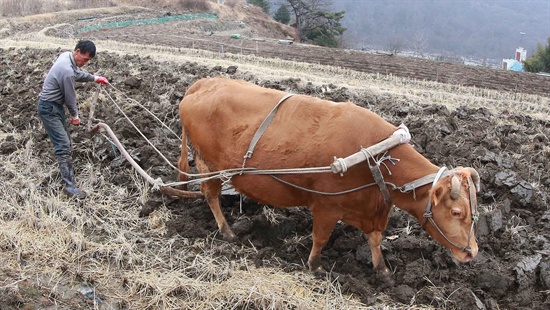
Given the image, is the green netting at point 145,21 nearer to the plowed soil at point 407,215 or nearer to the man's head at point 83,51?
the plowed soil at point 407,215

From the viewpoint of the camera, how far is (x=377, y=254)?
5320 mm

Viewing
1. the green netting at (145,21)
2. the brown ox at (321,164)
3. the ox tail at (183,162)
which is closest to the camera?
the brown ox at (321,164)

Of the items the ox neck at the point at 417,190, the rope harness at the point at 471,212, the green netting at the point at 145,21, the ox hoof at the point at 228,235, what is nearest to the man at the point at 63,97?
the ox hoof at the point at 228,235

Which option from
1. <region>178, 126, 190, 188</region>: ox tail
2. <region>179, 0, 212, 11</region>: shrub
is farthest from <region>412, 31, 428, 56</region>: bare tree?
<region>178, 126, 190, 188</region>: ox tail

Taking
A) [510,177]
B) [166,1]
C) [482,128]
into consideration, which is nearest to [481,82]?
[482,128]

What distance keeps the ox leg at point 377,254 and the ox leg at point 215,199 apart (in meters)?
1.65

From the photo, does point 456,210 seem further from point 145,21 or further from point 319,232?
point 145,21

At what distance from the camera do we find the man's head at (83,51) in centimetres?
658

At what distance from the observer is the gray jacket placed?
21.7ft

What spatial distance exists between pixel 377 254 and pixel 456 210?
1.19 metres

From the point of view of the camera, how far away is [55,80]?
6.70 m

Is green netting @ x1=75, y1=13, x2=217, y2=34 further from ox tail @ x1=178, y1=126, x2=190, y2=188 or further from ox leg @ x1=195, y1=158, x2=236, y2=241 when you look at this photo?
ox leg @ x1=195, y1=158, x2=236, y2=241

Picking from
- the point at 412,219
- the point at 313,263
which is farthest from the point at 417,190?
the point at 412,219

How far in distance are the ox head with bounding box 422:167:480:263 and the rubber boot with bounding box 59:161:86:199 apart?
14.6 ft
